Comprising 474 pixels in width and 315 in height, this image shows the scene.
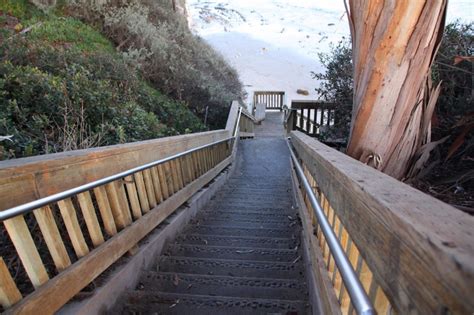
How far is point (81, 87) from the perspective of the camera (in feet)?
16.8

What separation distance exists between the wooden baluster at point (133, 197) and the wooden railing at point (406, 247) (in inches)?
68.7

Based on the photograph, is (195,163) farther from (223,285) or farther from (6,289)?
(6,289)

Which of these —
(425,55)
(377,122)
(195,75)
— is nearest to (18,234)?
(377,122)

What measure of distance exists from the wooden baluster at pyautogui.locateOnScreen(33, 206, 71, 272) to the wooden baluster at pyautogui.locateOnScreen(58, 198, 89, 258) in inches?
4.0

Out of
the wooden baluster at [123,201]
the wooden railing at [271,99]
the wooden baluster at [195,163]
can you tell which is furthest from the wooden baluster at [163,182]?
the wooden railing at [271,99]

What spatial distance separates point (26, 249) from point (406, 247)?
5.47 ft

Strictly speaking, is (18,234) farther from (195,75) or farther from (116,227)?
(195,75)

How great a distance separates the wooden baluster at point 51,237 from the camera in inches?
70.3

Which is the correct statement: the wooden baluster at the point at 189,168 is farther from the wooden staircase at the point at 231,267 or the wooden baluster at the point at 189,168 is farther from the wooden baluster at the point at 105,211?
the wooden baluster at the point at 105,211

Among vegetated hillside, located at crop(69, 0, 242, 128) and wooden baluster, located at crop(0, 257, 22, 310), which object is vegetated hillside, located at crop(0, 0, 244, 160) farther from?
wooden baluster, located at crop(0, 257, 22, 310)

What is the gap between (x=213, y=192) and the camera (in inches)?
220

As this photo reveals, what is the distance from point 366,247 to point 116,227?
6.23ft

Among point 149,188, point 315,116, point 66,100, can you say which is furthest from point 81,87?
point 315,116

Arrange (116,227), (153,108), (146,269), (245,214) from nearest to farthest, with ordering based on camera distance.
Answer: (116,227)
(146,269)
(245,214)
(153,108)
